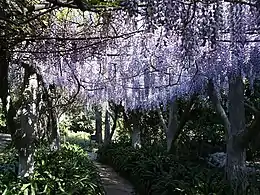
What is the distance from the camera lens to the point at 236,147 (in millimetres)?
5422

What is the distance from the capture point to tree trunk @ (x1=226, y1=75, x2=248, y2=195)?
522 cm

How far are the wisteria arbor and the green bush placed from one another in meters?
0.37

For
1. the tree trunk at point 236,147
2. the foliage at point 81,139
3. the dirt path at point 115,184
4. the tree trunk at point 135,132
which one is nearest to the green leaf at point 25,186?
the tree trunk at point 236,147

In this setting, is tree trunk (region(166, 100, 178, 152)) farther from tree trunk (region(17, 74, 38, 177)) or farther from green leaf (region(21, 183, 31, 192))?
green leaf (region(21, 183, 31, 192))

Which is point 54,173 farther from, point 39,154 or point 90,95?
point 90,95

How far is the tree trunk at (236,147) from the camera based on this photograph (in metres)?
5.22

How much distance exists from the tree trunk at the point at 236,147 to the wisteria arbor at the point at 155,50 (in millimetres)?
14

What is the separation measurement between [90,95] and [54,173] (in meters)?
5.71

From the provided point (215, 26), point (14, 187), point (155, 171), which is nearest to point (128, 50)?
point (155, 171)

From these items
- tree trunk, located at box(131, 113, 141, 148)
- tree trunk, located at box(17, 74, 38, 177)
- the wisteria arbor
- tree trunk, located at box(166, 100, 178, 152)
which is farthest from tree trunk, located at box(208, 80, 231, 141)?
tree trunk, located at box(131, 113, 141, 148)

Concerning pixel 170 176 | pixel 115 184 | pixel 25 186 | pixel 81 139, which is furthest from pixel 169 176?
pixel 81 139

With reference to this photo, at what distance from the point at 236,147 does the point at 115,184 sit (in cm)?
392

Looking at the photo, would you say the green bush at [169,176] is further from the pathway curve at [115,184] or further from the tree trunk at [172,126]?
the tree trunk at [172,126]

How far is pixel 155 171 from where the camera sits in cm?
696
